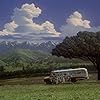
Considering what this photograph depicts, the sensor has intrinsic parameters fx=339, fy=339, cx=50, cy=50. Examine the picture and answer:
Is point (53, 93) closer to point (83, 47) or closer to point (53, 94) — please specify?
point (53, 94)

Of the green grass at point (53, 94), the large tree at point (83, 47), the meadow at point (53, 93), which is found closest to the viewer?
the green grass at point (53, 94)

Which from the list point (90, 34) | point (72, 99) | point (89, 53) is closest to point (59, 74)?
point (89, 53)

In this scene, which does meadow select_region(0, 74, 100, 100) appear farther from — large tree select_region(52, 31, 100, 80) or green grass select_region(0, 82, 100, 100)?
large tree select_region(52, 31, 100, 80)

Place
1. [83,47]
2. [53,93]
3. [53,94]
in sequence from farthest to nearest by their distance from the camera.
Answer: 1. [83,47]
2. [53,93]
3. [53,94]

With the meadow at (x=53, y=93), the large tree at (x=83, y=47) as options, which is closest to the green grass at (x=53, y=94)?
the meadow at (x=53, y=93)

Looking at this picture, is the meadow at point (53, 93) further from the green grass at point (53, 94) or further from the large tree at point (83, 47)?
the large tree at point (83, 47)

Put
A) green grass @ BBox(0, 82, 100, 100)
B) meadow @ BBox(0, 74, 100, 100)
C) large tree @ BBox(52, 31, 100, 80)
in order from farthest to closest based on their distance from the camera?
large tree @ BBox(52, 31, 100, 80) → meadow @ BBox(0, 74, 100, 100) → green grass @ BBox(0, 82, 100, 100)

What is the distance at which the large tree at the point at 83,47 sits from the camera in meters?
99.4

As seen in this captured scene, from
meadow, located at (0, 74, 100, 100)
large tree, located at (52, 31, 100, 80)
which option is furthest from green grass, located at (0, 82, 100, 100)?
large tree, located at (52, 31, 100, 80)

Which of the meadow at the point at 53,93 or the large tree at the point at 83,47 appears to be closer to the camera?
the meadow at the point at 53,93

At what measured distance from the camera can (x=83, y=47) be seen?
327 feet

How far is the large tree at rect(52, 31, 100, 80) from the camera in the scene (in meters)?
99.4

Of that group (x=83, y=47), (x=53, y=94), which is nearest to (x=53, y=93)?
(x=53, y=94)

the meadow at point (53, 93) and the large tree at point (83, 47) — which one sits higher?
the large tree at point (83, 47)
